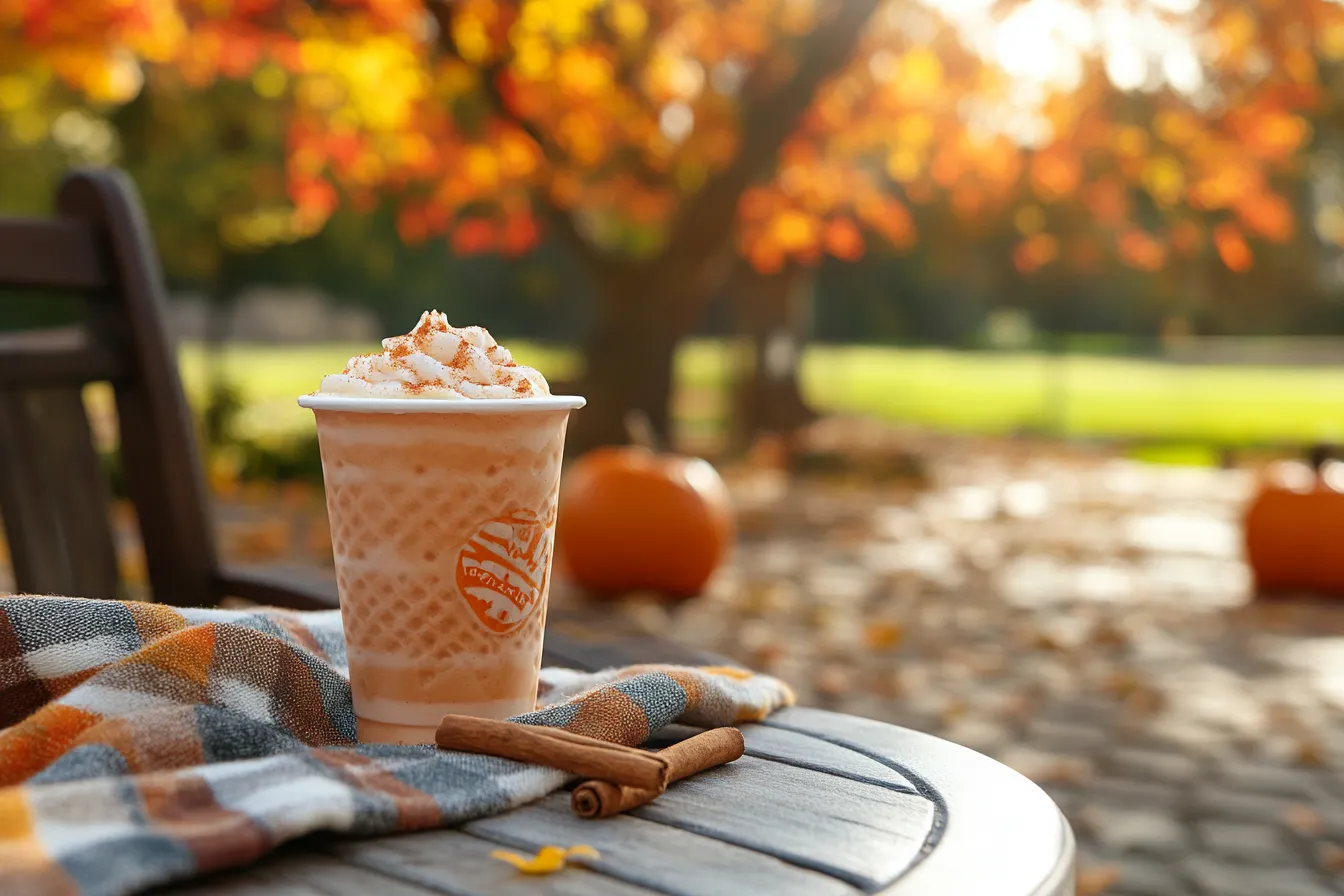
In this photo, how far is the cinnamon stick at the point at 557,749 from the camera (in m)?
0.87

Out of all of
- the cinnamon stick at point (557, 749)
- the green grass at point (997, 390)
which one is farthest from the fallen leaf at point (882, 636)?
the green grass at point (997, 390)

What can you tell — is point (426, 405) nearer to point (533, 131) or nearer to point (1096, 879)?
point (1096, 879)

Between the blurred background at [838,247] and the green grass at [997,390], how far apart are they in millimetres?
342

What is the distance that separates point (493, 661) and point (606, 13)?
320 inches

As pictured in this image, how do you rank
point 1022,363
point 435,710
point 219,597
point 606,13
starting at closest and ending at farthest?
point 435,710
point 219,597
point 606,13
point 1022,363

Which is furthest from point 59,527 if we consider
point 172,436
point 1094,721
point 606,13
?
point 606,13

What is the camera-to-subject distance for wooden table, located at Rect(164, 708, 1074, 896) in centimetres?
75

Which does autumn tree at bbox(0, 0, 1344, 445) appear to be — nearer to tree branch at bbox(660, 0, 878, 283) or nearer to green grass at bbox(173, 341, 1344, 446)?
tree branch at bbox(660, 0, 878, 283)

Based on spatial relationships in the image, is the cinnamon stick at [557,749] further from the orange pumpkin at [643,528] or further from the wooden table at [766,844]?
the orange pumpkin at [643,528]

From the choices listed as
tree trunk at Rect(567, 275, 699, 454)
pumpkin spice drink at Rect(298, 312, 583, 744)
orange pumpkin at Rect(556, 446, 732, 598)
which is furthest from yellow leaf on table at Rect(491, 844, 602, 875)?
tree trunk at Rect(567, 275, 699, 454)

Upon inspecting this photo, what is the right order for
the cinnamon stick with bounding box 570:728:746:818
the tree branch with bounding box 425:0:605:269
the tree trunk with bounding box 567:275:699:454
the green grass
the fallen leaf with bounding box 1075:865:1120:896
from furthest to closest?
the green grass < the tree trunk with bounding box 567:275:699:454 < the tree branch with bounding box 425:0:605:269 < the fallen leaf with bounding box 1075:865:1120:896 < the cinnamon stick with bounding box 570:728:746:818

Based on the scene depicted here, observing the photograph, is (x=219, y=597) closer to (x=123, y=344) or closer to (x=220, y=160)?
(x=123, y=344)

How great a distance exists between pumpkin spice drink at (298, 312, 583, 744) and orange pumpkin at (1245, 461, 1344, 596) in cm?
554

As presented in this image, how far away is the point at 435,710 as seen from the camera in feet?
3.28
